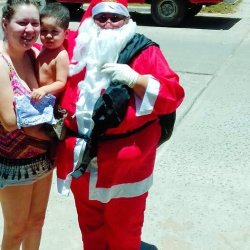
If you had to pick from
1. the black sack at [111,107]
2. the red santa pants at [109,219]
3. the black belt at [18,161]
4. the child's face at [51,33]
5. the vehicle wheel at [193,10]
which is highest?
the child's face at [51,33]

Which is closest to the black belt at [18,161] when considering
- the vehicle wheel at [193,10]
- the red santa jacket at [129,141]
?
the red santa jacket at [129,141]

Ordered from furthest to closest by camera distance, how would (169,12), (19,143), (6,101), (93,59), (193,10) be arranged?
1. (193,10)
2. (169,12)
3. (93,59)
4. (19,143)
5. (6,101)

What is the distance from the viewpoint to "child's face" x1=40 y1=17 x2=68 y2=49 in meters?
2.42

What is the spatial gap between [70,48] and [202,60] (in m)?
5.63

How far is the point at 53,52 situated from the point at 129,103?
44 cm

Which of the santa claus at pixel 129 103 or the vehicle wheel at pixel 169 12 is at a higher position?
the santa claus at pixel 129 103

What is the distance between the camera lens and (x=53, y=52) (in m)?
2.49

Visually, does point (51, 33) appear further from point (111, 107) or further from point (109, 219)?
point (109, 219)

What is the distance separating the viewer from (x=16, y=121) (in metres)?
2.28

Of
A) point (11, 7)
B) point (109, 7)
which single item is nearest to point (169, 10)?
point (109, 7)

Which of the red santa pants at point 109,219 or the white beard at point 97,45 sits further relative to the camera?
the red santa pants at point 109,219

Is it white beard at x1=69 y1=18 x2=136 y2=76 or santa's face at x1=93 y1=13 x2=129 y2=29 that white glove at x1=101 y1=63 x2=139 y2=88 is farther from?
santa's face at x1=93 y1=13 x2=129 y2=29

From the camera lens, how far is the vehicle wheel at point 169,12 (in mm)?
10891

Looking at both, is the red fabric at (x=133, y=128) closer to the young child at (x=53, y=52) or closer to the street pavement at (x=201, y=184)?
the young child at (x=53, y=52)
